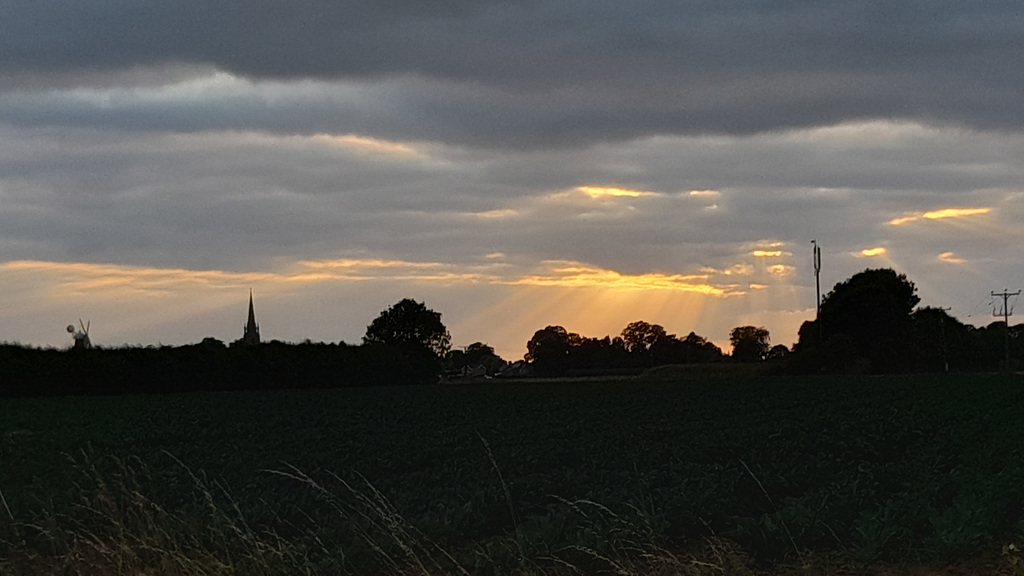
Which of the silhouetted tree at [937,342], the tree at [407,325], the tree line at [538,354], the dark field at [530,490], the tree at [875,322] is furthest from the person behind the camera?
the tree at [407,325]

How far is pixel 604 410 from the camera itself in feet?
136


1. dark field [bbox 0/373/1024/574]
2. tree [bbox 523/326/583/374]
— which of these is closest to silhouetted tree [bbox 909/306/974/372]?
tree [bbox 523/326/583/374]

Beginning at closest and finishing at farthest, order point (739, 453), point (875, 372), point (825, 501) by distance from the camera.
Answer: point (825, 501), point (739, 453), point (875, 372)

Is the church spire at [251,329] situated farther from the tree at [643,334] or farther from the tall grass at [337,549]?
the tall grass at [337,549]

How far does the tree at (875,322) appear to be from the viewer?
104 metres

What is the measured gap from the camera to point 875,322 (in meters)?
105

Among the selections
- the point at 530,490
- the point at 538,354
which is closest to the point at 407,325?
the point at 538,354

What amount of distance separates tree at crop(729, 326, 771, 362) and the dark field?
115 meters

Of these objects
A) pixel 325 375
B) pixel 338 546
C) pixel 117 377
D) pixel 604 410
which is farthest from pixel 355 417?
pixel 325 375

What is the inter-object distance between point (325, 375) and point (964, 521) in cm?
7281

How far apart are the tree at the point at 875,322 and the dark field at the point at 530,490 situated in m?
63.8

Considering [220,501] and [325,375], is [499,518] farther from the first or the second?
[325,375]

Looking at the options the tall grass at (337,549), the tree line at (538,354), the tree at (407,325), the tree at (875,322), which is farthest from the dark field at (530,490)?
the tree at (407,325)

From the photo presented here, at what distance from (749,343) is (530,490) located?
154 m
